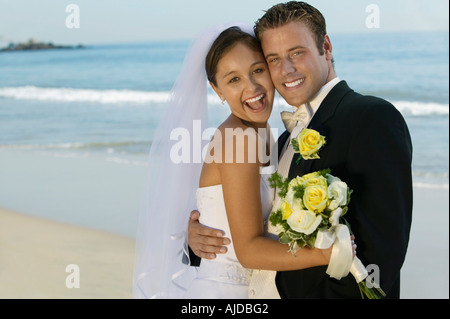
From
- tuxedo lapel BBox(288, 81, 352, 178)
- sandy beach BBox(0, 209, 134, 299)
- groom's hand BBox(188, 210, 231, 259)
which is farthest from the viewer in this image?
sandy beach BBox(0, 209, 134, 299)

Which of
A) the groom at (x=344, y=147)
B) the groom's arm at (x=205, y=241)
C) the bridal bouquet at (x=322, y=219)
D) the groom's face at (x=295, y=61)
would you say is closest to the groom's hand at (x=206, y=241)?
the groom's arm at (x=205, y=241)

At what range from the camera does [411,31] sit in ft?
98.3

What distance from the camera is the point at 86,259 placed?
7.05 m

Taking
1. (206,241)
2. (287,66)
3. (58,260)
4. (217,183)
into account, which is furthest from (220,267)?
(58,260)

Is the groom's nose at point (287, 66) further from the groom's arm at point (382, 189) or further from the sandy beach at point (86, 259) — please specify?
the sandy beach at point (86, 259)

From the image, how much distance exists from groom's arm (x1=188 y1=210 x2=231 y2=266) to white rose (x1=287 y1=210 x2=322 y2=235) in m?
1.01

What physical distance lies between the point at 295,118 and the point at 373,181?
0.73 meters

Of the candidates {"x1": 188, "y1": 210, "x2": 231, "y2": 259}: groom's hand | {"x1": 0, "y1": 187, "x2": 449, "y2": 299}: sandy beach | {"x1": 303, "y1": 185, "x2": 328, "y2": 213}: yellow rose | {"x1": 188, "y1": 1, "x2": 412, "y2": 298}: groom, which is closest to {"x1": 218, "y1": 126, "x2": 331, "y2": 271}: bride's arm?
{"x1": 188, "y1": 1, "x2": 412, "y2": 298}: groom

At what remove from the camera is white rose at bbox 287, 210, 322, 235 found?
8.97 feet

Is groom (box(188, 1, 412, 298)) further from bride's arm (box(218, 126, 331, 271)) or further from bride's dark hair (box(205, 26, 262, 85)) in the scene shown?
bride's arm (box(218, 126, 331, 271))

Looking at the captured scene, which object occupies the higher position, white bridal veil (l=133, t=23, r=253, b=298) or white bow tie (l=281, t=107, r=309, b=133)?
white bow tie (l=281, t=107, r=309, b=133)

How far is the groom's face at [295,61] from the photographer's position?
3.47 m

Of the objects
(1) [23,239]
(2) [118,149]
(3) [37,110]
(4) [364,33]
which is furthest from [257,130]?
(4) [364,33]

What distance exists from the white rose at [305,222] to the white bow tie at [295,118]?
80 centimetres
